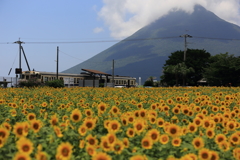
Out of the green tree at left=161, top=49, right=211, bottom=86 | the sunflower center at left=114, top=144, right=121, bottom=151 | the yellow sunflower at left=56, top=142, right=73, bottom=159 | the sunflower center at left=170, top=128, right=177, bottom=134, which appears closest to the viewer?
the yellow sunflower at left=56, top=142, right=73, bottom=159

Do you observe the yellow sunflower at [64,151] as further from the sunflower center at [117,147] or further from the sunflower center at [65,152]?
the sunflower center at [117,147]

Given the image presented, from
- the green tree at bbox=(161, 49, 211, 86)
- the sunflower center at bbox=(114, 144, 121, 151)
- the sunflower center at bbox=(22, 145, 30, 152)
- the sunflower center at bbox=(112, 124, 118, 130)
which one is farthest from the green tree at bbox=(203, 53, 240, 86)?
the sunflower center at bbox=(22, 145, 30, 152)

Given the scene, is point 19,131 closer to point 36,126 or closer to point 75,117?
point 36,126

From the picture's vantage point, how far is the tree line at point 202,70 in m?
39.4

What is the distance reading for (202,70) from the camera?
49.9 meters

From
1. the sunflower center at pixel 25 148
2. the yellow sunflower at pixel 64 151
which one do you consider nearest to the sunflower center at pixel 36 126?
the sunflower center at pixel 25 148

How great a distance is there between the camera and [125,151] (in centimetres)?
309

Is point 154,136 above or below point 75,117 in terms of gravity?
below

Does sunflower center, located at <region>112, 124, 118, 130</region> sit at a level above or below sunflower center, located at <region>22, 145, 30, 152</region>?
above

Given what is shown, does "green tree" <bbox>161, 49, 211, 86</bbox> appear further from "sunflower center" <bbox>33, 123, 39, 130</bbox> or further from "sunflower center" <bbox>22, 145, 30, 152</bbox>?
"sunflower center" <bbox>22, 145, 30, 152</bbox>

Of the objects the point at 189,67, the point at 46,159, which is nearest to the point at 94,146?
the point at 46,159

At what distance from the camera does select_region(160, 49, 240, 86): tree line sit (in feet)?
129

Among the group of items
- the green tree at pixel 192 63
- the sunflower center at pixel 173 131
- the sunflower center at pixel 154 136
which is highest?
the green tree at pixel 192 63

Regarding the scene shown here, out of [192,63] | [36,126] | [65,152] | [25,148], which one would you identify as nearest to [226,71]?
[192,63]
